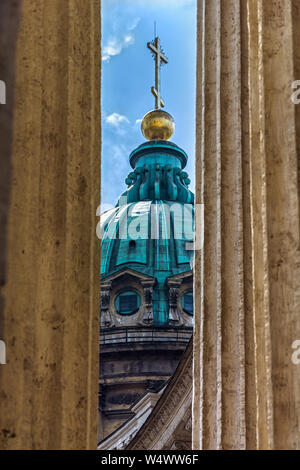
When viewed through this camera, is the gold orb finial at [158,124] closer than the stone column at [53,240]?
No

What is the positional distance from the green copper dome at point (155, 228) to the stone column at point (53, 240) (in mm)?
34036

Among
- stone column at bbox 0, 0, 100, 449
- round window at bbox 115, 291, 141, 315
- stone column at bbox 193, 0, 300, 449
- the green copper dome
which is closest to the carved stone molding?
stone column at bbox 193, 0, 300, 449

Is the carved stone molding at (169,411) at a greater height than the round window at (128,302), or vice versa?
the round window at (128,302)

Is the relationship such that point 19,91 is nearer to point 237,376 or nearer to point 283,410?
point 283,410

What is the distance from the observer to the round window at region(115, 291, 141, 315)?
38281 mm

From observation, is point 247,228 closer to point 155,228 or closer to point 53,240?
point 53,240

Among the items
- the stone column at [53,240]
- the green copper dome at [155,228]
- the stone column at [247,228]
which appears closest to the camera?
the stone column at [53,240]

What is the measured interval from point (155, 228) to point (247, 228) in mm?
33906

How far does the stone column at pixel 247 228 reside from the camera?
3949 mm

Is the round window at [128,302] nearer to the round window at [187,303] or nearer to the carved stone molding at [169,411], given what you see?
the round window at [187,303]

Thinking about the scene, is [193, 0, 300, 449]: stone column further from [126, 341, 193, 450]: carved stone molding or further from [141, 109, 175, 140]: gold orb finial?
[141, 109, 175, 140]: gold orb finial

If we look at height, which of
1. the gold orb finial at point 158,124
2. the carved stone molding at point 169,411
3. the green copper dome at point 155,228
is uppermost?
the gold orb finial at point 158,124

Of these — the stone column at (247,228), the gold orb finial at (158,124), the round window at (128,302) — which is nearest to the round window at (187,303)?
the round window at (128,302)

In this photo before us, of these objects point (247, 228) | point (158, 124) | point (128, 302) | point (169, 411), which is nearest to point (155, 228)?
point (128, 302)
